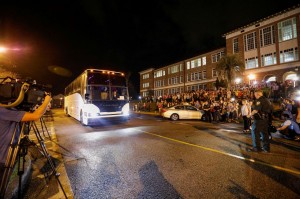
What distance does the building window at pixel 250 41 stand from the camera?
97.2ft

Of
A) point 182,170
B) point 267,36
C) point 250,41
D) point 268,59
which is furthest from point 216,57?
point 182,170

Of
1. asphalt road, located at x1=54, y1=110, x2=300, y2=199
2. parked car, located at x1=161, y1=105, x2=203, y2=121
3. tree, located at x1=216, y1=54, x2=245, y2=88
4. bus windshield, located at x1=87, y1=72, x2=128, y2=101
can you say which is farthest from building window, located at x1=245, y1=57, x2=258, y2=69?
asphalt road, located at x1=54, y1=110, x2=300, y2=199

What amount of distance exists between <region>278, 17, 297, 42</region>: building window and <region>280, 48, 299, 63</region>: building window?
1.79 m

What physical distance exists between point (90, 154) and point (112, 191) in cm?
272

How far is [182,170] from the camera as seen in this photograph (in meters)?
4.48

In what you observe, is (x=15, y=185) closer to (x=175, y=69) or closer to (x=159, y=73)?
(x=175, y=69)

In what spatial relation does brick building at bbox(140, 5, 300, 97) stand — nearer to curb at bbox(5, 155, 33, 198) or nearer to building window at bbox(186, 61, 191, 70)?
building window at bbox(186, 61, 191, 70)

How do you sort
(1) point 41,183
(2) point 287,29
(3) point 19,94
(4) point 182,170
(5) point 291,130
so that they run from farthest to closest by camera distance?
(2) point 287,29 → (5) point 291,130 → (4) point 182,170 → (1) point 41,183 → (3) point 19,94

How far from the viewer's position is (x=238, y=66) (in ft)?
77.8

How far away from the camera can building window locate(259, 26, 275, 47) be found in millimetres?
27281

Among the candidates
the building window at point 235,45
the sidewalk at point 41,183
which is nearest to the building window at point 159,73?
the building window at point 235,45

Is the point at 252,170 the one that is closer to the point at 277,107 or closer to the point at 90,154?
the point at 90,154

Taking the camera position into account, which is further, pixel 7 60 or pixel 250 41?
pixel 250 41

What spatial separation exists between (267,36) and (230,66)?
405 inches
